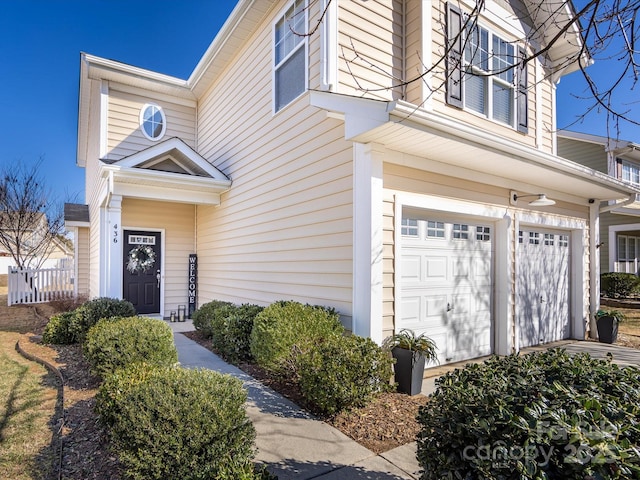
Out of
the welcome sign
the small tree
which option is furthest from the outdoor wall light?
the small tree

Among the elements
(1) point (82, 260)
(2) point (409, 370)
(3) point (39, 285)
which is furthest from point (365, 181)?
(3) point (39, 285)

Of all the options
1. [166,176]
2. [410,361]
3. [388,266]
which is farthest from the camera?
[166,176]

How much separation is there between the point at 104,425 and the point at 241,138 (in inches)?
235

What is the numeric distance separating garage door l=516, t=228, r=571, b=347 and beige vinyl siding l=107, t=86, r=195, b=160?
878 cm

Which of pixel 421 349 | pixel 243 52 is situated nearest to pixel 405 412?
pixel 421 349

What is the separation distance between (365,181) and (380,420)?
8.45ft

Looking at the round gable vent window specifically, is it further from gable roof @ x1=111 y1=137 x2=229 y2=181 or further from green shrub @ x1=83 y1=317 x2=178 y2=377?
green shrub @ x1=83 y1=317 x2=178 y2=377

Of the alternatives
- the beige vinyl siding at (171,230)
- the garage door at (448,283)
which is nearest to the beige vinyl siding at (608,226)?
the garage door at (448,283)

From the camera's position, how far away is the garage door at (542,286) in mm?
6602

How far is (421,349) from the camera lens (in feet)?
13.9

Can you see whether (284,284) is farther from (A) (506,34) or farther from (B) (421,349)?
(A) (506,34)

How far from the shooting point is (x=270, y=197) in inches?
260

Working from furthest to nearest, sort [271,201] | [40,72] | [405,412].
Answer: [40,72], [271,201], [405,412]

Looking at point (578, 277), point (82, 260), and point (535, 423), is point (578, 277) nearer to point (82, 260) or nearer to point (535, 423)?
point (535, 423)
